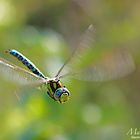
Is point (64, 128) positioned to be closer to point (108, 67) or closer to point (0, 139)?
point (0, 139)

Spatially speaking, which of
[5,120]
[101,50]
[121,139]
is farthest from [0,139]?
[101,50]

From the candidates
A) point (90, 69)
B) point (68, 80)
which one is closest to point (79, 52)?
point (90, 69)

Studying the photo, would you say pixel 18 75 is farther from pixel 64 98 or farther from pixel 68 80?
pixel 68 80
